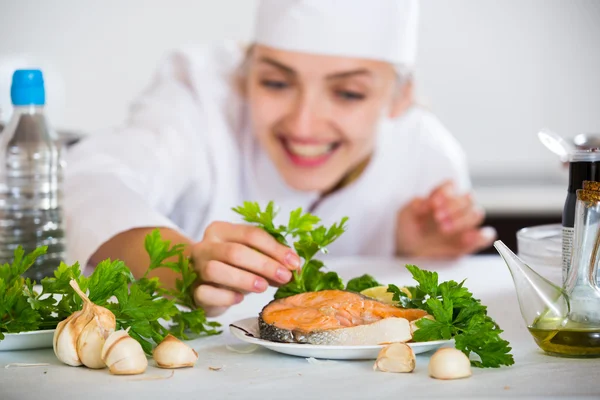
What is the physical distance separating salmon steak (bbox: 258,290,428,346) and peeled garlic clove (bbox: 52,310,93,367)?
175 mm

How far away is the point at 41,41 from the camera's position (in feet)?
12.4

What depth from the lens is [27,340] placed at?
2.80 feet

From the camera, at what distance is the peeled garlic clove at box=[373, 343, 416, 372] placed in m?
0.75

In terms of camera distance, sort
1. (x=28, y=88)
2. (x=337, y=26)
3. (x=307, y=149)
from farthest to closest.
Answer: (x=307, y=149), (x=337, y=26), (x=28, y=88)

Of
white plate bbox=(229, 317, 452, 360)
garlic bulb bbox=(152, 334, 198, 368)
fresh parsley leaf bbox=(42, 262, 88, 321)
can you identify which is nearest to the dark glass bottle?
white plate bbox=(229, 317, 452, 360)

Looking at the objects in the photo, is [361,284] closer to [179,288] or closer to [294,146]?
[179,288]

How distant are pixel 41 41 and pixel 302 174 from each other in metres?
2.23

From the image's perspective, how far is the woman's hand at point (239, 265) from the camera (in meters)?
0.92

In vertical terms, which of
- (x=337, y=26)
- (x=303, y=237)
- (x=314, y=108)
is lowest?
(x=303, y=237)

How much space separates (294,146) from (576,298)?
48.3 inches

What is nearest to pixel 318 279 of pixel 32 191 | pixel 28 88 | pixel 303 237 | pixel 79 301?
pixel 303 237

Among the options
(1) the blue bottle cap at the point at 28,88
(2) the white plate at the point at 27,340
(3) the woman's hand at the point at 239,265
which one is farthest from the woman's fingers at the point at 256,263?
(1) the blue bottle cap at the point at 28,88

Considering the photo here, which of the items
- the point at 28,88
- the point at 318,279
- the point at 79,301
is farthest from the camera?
the point at 28,88

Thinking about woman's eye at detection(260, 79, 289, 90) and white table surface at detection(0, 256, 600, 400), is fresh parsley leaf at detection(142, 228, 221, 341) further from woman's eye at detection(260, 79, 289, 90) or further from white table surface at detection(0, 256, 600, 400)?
woman's eye at detection(260, 79, 289, 90)
